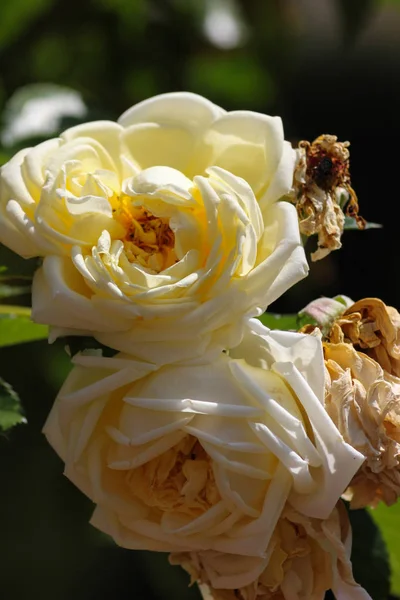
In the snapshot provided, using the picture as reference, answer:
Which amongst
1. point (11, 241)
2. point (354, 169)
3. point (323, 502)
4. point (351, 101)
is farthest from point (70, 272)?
point (351, 101)

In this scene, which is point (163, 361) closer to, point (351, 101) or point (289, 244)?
point (289, 244)

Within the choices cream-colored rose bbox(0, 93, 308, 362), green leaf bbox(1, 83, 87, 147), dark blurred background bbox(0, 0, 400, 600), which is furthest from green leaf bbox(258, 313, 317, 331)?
dark blurred background bbox(0, 0, 400, 600)

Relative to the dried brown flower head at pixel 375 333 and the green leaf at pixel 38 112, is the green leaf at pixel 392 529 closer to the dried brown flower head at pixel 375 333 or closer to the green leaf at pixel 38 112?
the dried brown flower head at pixel 375 333

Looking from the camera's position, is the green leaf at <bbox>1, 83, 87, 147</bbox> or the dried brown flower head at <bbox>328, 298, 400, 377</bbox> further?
the green leaf at <bbox>1, 83, 87, 147</bbox>

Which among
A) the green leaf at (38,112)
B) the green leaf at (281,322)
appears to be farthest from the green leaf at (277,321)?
the green leaf at (38,112)

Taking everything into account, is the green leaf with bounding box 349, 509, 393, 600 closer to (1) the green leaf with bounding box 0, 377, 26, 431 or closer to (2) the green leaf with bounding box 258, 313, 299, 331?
(2) the green leaf with bounding box 258, 313, 299, 331

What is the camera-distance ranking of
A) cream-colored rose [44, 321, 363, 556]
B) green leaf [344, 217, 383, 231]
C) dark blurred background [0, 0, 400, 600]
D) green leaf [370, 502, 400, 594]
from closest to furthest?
cream-colored rose [44, 321, 363, 556]
green leaf [344, 217, 383, 231]
green leaf [370, 502, 400, 594]
dark blurred background [0, 0, 400, 600]

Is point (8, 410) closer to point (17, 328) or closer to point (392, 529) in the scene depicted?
point (17, 328)
